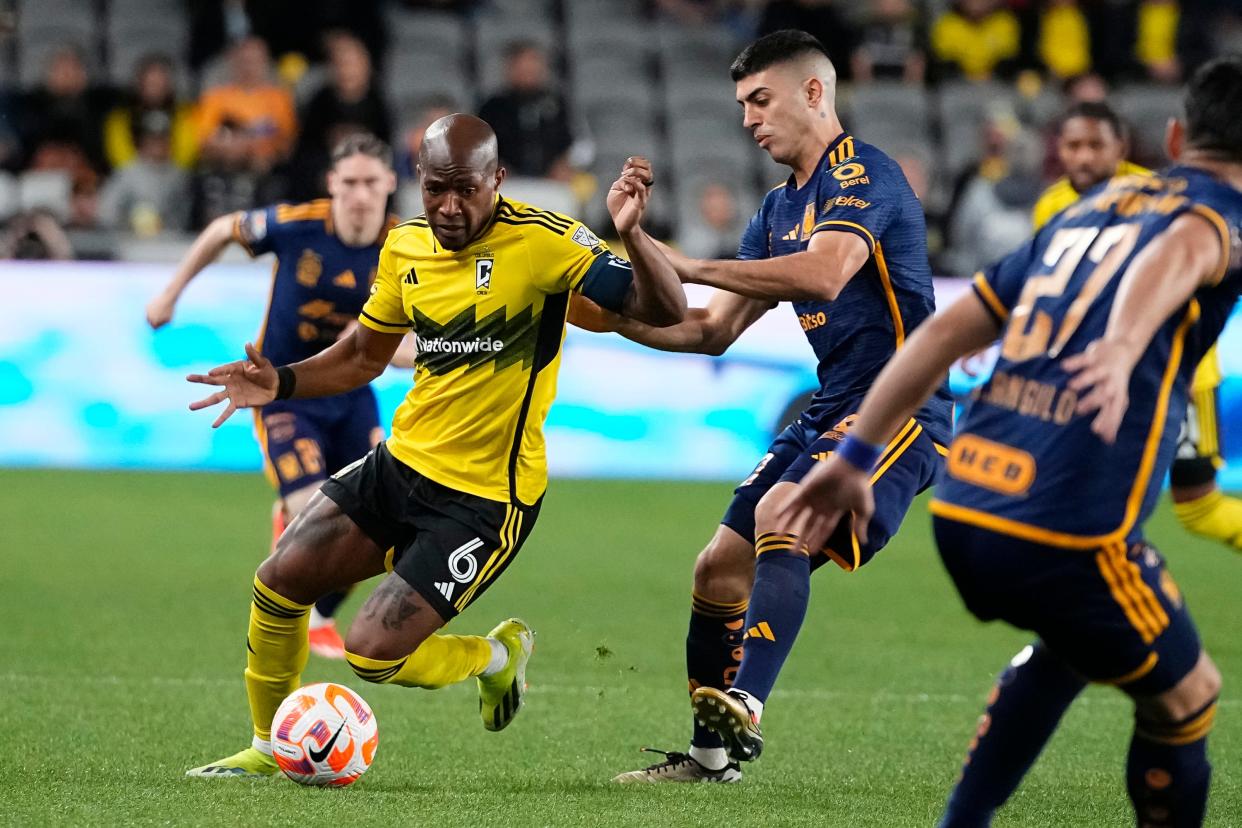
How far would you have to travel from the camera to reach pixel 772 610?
548cm

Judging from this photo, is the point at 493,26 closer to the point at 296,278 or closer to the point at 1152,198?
the point at 296,278

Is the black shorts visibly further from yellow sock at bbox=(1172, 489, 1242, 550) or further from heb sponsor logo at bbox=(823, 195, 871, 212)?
yellow sock at bbox=(1172, 489, 1242, 550)

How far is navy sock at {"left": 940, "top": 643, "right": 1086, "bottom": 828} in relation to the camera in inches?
165

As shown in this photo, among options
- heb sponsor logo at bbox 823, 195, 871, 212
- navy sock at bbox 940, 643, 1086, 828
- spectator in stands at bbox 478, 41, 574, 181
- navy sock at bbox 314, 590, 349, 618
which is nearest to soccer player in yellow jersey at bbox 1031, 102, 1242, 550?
heb sponsor logo at bbox 823, 195, 871, 212

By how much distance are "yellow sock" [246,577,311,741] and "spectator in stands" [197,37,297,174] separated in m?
10.3

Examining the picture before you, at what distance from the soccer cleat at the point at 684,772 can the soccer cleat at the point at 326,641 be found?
2753mm

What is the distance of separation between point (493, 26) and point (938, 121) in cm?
460

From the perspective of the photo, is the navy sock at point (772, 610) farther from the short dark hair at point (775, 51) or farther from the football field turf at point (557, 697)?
the short dark hair at point (775, 51)

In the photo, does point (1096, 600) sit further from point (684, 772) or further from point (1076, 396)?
point (684, 772)

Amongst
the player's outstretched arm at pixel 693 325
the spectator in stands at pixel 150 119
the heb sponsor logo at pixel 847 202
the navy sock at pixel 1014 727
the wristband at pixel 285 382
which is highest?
the heb sponsor logo at pixel 847 202

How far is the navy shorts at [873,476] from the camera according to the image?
566 cm

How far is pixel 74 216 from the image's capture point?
1553 cm

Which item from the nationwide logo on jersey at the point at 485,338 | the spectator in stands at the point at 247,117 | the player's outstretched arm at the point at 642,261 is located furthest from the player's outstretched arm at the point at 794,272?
the spectator in stands at the point at 247,117

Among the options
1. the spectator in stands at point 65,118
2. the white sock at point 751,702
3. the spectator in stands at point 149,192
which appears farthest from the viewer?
the spectator in stands at point 65,118
